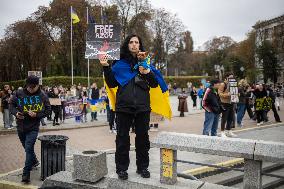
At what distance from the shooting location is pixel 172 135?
499cm

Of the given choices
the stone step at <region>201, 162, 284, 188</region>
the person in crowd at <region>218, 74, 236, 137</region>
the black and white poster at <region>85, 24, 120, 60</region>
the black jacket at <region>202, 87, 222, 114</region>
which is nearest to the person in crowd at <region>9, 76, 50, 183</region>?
the black and white poster at <region>85, 24, 120, 60</region>

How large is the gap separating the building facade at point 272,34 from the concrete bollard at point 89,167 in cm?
4869

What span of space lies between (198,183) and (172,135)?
2.62 ft

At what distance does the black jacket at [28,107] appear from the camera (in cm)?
662

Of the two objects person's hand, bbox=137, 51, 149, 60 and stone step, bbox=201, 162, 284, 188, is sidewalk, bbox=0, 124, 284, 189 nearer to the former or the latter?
stone step, bbox=201, 162, 284, 188

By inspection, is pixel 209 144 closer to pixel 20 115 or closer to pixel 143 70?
pixel 143 70

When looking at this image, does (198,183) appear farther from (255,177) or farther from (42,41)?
(42,41)

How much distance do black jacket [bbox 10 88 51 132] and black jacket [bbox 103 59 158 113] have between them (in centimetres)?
236

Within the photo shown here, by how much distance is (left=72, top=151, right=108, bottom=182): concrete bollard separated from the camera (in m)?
5.34

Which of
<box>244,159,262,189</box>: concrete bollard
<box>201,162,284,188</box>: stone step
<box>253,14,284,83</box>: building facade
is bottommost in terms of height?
<box>201,162,284,188</box>: stone step

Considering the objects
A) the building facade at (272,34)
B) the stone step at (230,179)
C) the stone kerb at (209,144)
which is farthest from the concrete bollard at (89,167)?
the building facade at (272,34)

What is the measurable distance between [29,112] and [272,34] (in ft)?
170

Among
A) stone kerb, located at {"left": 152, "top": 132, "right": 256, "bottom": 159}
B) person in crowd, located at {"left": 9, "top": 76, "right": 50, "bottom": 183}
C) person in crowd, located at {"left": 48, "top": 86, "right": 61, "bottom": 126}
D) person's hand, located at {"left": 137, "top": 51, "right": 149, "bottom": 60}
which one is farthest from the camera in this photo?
person in crowd, located at {"left": 48, "top": 86, "right": 61, "bottom": 126}

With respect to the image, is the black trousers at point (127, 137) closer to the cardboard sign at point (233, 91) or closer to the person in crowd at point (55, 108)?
the cardboard sign at point (233, 91)
